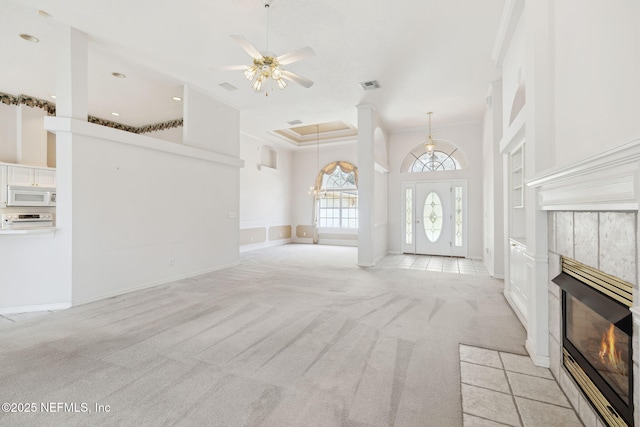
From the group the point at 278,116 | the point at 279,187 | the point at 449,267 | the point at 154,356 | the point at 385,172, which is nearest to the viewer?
the point at 154,356

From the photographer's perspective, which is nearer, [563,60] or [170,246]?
[563,60]

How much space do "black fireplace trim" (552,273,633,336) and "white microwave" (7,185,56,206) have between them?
872 centimetres

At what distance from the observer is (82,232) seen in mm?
3822

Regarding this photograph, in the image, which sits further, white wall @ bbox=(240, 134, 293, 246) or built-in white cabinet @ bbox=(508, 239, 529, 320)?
white wall @ bbox=(240, 134, 293, 246)

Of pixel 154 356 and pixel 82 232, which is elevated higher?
pixel 82 232

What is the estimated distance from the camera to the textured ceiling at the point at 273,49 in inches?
132

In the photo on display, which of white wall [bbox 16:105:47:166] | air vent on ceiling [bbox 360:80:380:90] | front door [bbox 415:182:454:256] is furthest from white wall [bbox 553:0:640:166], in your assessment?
white wall [bbox 16:105:47:166]

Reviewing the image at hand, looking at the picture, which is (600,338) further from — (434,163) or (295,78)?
(434,163)

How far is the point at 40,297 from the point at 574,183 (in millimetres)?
5608

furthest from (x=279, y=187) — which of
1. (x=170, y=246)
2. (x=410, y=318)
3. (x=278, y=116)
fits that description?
(x=410, y=318)

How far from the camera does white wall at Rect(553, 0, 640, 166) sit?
140 centimetres

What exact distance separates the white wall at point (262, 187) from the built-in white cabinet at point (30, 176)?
436 centimetres

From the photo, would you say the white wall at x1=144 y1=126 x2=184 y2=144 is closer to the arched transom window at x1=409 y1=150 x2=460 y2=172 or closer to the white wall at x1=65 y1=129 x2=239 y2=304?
the white wall at x1=65 y1=129 x2=239 y2=304

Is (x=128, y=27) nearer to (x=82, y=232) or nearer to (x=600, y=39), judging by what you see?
(x=82, y=232)
